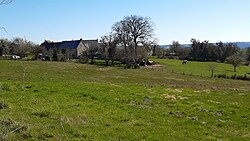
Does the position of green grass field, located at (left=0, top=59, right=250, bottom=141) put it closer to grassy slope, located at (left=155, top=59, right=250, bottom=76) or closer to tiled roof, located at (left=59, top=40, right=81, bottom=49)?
grassy slope, located at (left=155, top=59, right=250, bottom=76)

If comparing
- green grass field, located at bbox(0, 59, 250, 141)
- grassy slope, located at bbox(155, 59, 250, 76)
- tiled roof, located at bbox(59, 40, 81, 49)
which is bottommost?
grassy slope, located at bbox(155, 59, 250, 76)

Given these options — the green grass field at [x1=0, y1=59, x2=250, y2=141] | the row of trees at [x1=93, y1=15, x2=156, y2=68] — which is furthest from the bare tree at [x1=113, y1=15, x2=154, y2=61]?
the green grass field at [x1=0, y1=59, x2=250, y2=141]

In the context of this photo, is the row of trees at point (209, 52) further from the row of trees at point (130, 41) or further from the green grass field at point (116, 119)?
the green grass field at point (116, 119)

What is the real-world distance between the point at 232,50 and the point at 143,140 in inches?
4352

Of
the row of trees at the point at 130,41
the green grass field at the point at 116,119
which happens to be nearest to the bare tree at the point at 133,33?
the row of trees at the point at 130,41

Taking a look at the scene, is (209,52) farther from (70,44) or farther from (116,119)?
(116,119)

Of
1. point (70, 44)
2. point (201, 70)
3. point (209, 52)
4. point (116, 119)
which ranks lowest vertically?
point (201, 70)

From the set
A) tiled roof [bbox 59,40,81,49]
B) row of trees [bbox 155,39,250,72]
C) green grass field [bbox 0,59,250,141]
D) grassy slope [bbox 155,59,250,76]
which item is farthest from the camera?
tiled roof [bbox 59,40,81,49]

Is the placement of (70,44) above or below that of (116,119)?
above

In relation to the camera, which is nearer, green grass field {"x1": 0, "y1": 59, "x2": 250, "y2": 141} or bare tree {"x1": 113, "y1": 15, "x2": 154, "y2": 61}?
green grass field {"x1": 0, "y1": 59, "x2": 250, "y2": 141}

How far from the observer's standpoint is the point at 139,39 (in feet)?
278

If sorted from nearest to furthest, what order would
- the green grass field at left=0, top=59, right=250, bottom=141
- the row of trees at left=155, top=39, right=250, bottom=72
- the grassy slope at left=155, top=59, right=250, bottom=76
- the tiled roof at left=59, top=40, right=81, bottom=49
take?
1. the green grass field at left=0, top=59, right=250, bottom=141
2. the grassy slope at left=155, top=59, right=250, bottom=76
3. the row of trees at left=155, top=39, right=250, bottom=72
4. the tiled roof at left=59, top=40, right=81, bottom=49

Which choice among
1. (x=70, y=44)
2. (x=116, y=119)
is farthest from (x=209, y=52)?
(x=116, y=119)

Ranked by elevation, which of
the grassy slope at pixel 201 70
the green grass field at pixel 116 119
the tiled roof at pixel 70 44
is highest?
the tiled roof at pixel 70 44
